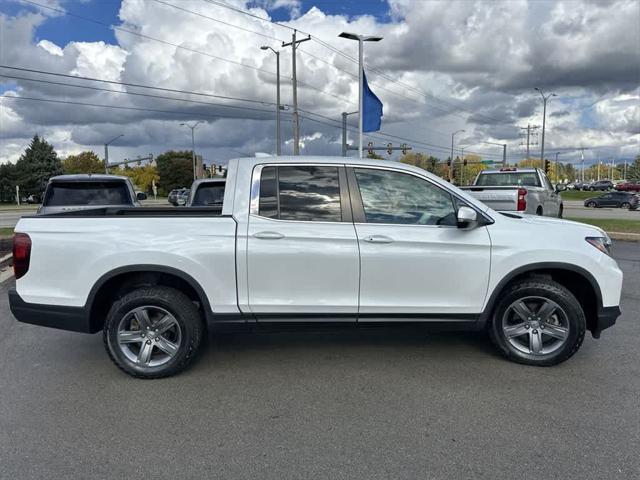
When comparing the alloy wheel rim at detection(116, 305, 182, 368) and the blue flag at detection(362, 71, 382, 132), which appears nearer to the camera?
the alloy wheel rim at detection(116, 305, 182, 368)

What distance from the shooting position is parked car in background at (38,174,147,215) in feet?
30.9

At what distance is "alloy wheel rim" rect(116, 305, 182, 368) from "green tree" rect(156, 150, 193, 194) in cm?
11312

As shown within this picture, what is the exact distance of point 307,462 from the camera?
3.00m

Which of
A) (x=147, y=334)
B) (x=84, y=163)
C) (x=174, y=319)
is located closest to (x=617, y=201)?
(x=174, y=319)

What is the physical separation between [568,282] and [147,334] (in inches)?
146

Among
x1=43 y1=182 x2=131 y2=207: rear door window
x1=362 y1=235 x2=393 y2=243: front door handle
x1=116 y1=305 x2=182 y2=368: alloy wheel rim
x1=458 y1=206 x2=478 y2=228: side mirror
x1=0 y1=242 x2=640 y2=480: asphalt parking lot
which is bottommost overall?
x1=0 y1=242 x2=640 y2=480: asphalt parking lot

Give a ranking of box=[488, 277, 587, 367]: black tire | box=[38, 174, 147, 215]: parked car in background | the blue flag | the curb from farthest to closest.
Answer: the blue flag
the curb
box=[38, 174, 147, 215]: parked car in background
box=[488, 277, 587, 367]: black tire

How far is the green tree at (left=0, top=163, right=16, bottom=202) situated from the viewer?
251 ft

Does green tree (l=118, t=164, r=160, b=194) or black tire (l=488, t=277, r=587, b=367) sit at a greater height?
green tree (l=118, t=164, r=160, b=194)

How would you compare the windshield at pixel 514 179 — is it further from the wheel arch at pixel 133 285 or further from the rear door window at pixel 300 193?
the wheel arch at pixel 133 285

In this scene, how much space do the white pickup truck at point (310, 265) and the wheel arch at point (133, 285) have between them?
1 cm

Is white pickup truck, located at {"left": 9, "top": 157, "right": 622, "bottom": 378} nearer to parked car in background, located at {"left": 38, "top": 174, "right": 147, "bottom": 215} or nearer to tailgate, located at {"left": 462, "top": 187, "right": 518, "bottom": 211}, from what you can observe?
parked car in background, located at {"left": 38, "top": 174, "right": 147, "bottom": 215}

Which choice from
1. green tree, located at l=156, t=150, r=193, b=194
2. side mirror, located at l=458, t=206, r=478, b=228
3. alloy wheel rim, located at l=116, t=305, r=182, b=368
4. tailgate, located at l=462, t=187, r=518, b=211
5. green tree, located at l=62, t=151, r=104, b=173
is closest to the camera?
side mirror, located at l=458, t=206, r=478, b=228

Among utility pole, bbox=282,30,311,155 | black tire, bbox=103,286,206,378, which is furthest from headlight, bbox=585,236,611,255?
A: utility pole, bbox=282,30,311,155
